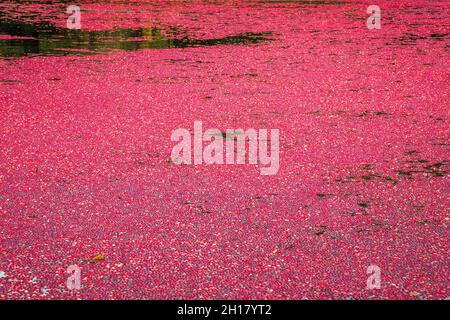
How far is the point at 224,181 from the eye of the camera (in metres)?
4.96

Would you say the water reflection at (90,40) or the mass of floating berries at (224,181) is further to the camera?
the water reflection at (90,40)

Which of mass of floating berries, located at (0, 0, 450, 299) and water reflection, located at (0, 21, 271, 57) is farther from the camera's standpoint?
water reflection, located at (0, 21, 271, 57)

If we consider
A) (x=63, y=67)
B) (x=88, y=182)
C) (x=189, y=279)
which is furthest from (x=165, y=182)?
(x=63, y=67)

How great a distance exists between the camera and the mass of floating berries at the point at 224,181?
339 centimetres

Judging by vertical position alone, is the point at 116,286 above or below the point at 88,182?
below

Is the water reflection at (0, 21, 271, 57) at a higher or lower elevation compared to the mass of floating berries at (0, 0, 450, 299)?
higher

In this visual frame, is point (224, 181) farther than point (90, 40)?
No

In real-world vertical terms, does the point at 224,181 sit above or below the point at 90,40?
below

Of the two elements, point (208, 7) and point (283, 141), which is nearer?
point (283, 141)

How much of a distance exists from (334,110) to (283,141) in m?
1.68

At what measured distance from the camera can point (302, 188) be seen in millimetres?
4785

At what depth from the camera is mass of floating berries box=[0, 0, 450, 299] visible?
3.39 m

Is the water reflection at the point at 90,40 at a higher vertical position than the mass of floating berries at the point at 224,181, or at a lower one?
higher
